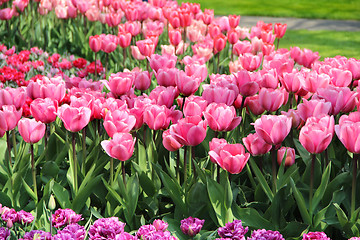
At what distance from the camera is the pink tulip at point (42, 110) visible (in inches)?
89.2

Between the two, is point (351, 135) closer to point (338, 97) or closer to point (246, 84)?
point (338, 97)

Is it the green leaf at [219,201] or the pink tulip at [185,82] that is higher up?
the pink tulip at [185,82]

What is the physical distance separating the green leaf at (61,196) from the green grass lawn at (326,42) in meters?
6.05

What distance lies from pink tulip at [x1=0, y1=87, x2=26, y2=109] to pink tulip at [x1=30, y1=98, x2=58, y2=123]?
24 centimetres

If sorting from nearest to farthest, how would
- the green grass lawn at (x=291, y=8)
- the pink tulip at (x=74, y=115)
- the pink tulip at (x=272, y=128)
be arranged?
the pink tulip at (x=272, y=128) < the pink tulip at (x=74, y=115) < the green grass lawn at (x=291, y=8)

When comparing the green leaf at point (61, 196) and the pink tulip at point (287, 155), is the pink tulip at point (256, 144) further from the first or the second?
the green leaf at point (61, 196)

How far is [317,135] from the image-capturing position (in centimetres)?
195

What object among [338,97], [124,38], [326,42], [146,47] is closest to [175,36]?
[124,38]

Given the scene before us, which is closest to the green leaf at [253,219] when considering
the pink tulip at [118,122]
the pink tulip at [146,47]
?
the pink tulip at [118,122]

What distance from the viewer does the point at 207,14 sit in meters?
5.30

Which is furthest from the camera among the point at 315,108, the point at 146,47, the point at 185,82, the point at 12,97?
the point at 146,47

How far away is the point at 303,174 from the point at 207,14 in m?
3.29

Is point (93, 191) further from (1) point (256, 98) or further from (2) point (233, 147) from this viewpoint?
(1) point (256, 98)

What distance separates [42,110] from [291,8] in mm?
10195
